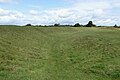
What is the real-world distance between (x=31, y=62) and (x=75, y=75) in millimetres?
4872

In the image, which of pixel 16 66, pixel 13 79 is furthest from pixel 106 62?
pixel 13 79

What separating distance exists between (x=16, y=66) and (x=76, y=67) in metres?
4.54

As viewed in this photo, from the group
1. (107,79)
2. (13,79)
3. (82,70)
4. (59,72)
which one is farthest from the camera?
(82,70)

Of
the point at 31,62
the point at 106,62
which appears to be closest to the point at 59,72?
the point at 31,62

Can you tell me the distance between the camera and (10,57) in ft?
65.9

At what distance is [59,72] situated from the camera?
54.1 feet

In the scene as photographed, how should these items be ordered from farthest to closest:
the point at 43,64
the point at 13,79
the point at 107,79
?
the point at 43,64 → the point at 107,79 → the point at 13,79

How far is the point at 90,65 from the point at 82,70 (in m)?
1.67

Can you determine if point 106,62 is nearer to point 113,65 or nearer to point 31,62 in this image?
point 113,65

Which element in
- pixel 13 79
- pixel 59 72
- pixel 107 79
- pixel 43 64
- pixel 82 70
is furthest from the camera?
pixel 43 64

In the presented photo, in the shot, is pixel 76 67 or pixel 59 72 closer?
pixel 59 72

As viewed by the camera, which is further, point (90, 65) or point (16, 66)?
point (90, 65)

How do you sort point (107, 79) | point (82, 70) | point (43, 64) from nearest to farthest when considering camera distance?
point (107, 79), point (82, 70), point (43, 64)

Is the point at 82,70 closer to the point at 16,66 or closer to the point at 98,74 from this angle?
the point at 98,74
